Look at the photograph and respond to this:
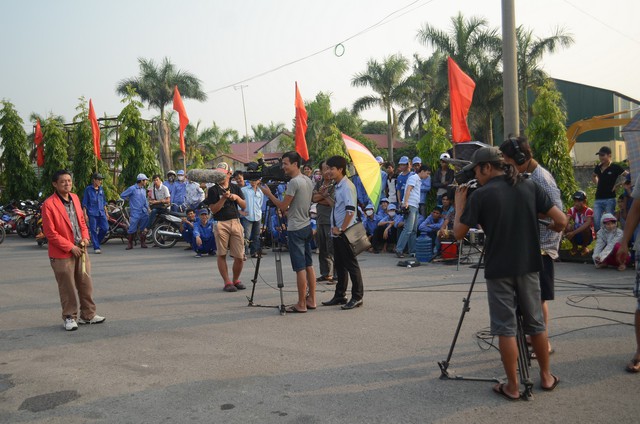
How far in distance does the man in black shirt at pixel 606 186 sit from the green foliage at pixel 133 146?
15.4m

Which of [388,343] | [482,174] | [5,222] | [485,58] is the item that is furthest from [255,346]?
[485,58]

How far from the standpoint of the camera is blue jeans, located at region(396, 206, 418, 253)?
488 inches

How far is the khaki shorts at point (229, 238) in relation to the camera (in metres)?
9.00

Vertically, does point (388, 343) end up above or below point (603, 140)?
below

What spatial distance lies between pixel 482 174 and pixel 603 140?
1704 inches

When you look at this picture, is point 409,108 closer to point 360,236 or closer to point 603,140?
point 603,140

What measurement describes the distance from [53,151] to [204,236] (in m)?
12.4

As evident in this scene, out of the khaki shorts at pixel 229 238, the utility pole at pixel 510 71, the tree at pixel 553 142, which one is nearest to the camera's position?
the khaki shorts at pixel 229 238

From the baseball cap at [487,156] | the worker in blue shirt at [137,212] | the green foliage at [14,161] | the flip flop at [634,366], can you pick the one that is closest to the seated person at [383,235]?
the worker in blue shirt at [137,212]

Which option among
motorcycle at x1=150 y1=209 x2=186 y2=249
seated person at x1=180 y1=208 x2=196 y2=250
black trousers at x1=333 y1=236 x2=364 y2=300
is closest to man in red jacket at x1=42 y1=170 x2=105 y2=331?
black trousers at x1=333 y1=236 x2=364 y2=300

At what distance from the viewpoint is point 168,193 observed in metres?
16.3

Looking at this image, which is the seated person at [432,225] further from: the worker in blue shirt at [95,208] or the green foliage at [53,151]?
the green foliage at [53,151]

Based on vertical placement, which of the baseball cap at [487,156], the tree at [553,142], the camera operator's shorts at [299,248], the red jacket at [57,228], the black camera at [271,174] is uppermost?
the tree at [553,142]

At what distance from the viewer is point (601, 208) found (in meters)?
11.0
